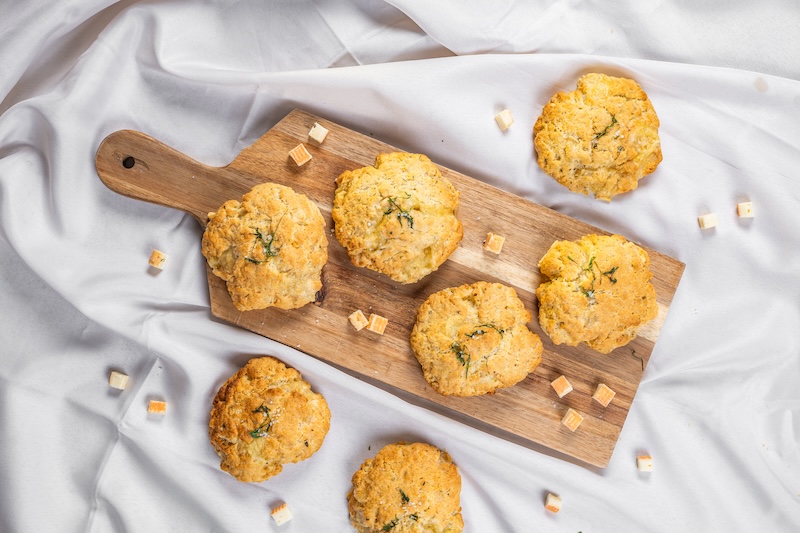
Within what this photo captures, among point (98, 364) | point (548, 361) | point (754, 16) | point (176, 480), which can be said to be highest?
point (754, 16)

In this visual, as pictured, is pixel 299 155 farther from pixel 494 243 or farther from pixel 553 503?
pixel 553 503

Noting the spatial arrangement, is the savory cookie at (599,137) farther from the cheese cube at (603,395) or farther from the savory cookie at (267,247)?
the savory cookie at (267,247)

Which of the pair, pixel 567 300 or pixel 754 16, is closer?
pixel 567 300

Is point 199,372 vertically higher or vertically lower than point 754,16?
lower

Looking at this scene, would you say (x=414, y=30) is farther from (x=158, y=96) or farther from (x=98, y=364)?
(x=98, y=364)

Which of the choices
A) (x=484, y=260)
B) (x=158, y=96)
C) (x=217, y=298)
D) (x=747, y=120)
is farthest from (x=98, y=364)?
(x=747, y=120)

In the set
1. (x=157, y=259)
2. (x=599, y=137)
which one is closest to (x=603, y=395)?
(x=599, y=137)

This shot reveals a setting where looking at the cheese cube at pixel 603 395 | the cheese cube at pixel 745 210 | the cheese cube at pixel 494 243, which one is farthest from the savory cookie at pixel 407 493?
the cheese cube at pixel 745 210
